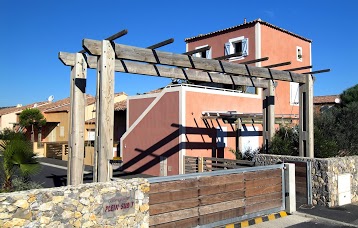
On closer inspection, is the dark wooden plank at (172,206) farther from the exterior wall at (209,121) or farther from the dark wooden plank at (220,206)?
the exterior wall at (209,121)

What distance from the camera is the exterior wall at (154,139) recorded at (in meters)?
15.2

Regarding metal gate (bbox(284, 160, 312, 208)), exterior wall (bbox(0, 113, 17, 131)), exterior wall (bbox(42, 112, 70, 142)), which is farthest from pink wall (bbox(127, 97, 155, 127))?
exterior wall (bbox(0, 113, 17, 131))

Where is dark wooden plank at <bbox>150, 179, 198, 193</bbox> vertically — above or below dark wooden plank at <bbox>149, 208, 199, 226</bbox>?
above

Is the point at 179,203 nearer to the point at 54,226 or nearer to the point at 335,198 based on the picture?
the point at 54,226

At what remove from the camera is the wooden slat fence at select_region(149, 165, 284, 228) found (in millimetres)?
6066

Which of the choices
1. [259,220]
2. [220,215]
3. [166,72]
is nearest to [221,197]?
[220,215]

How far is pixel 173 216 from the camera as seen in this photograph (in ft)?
20.3

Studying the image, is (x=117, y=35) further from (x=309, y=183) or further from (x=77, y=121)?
(x=309, y=183)

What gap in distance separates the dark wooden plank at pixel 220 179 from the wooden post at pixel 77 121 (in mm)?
2515

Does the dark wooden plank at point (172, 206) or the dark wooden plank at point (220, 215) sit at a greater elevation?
the dark wooden plank at point (172, 206)

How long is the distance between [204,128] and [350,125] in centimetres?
600

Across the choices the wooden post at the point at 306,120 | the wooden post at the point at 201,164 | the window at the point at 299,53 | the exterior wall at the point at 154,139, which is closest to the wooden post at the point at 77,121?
the wooden post at the point at 306,120

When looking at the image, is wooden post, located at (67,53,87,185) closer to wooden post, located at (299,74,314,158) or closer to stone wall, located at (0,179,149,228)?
stone wall, located at (0,179,149,228)

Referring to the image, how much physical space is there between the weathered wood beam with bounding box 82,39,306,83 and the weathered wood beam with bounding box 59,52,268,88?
31.1 inches
